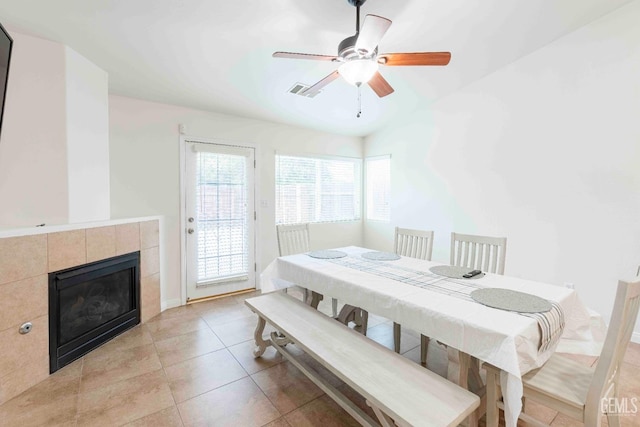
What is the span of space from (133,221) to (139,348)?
1.19 meters

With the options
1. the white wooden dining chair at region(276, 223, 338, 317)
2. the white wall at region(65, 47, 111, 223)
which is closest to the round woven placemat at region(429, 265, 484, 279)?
the white wooden dining chair at region(276, 223, 338, 317)

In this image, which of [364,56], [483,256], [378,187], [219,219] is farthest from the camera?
[378,187]

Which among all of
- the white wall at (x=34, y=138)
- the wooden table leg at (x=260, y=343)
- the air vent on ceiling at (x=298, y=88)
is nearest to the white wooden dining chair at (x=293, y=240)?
the wooden table leg at (x=260, y=343)

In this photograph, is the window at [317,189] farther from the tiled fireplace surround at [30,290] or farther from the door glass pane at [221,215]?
the tiled fireplace surround at [30,290]

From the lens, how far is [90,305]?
8.36ft

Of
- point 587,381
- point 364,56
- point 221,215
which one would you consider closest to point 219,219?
point 221,215

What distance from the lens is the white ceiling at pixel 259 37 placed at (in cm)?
200

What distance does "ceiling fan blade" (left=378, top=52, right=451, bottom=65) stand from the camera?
1.83 metres

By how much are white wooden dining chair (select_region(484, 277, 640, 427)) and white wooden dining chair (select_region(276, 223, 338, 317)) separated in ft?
5.94

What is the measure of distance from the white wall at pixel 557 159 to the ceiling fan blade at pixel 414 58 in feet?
6.17

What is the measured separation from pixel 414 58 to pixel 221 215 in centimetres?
285

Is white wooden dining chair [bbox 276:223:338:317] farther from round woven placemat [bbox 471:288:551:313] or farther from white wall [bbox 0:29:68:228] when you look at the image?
white wall [bbox 0:29:68:228]

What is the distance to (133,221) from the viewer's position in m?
2.91

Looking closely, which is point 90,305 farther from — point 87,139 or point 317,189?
point 317,189
